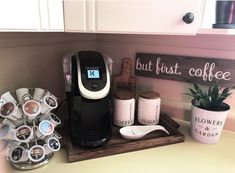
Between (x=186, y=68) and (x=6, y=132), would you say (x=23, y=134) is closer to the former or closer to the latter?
(x=6, y=132)

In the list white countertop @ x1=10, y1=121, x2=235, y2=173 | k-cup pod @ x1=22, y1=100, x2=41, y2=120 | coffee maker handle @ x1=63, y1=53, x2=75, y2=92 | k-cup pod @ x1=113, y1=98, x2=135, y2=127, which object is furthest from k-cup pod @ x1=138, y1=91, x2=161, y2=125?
k-cup pod @ x1=22, y1=100, x2=41, y2=120

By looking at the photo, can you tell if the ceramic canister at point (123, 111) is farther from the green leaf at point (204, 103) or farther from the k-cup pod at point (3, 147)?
the k-cup pod at point (3, 147)

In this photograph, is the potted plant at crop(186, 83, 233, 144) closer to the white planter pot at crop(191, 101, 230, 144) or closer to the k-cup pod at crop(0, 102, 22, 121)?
the white planter pot at crop(191, 101, 230, 144)

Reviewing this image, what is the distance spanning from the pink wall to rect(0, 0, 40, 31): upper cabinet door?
542 millimetres

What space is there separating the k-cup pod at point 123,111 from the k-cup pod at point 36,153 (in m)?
0.33

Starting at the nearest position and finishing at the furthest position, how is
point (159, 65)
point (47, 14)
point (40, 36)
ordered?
1. point (47, 14)
2. point (40, 36)
3. point (159, 65)

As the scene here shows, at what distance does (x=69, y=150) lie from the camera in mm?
695

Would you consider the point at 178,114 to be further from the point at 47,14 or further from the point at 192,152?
the point at 47,14

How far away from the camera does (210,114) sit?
2.45 ft

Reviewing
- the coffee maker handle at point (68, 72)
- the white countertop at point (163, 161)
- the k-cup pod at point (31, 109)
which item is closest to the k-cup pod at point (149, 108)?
the white countertop at point (163, 161)

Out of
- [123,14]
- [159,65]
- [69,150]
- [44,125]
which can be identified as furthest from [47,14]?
[159,65]

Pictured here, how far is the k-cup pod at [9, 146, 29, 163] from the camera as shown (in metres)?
0.61

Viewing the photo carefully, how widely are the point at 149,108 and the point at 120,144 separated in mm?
211

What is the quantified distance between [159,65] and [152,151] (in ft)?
1.32
